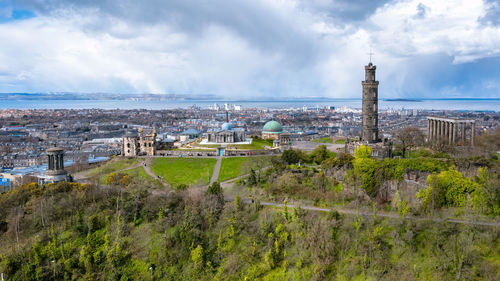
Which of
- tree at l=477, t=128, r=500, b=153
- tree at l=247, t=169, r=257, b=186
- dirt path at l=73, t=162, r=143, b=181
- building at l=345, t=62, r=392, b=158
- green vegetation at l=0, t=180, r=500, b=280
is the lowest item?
green vegetation at l=0, t=180, r=500, b=280

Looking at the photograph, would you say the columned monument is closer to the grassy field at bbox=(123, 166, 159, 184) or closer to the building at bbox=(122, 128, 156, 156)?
the building at bbox=(122, 128, 156, 156)

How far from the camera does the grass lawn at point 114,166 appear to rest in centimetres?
5541

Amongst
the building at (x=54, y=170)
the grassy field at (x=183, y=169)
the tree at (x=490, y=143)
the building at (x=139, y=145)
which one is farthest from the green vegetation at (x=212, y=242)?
the tree at (x=490, y=143)

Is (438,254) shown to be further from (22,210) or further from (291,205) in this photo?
(22,210)

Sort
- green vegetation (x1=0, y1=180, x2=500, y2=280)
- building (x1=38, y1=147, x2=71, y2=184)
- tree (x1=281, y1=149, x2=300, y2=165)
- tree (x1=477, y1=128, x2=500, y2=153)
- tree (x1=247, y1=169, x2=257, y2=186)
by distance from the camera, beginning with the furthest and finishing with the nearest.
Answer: tree (x1=477, y1=128, x2=500, y2=153) → tree (x1=281, y1=149, x2=300, y2=165) → building (x1=38, y1=147, x2=71, y2=184) → tree (x1=247, y1=169, x2=257, y2=186) → green vegetation (x1=0, y1=180, x2=500, y2=280)

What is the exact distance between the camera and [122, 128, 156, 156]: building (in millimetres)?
61250

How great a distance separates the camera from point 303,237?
31.3 meters

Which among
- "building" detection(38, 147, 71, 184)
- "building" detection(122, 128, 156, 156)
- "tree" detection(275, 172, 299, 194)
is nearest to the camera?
"tree" detection(275, 172, 299, 194)

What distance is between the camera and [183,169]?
53.0 m

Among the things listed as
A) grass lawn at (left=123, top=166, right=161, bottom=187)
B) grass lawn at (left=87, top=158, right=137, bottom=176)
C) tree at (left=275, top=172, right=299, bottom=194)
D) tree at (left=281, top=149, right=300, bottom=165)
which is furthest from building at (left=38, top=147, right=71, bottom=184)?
tree at (left=275, top=172, right=299, bottom=194)

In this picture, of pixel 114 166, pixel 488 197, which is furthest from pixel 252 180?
pixel 114 166

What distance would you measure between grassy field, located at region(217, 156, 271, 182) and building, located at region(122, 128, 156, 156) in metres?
12.9

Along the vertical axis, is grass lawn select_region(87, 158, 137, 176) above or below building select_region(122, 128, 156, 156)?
below

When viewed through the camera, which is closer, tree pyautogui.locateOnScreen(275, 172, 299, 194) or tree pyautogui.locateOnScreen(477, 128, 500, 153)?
tree pyautogui.locateOnScreen(275, 172, 299, 194)
